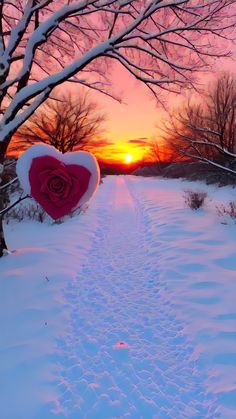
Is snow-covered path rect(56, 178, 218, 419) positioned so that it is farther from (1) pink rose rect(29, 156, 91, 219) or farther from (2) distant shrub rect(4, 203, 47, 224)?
(2) distant shrub rect(4, 203, 47, 224)

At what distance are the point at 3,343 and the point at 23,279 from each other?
1.86 meters

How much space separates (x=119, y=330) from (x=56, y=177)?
3.20 metres

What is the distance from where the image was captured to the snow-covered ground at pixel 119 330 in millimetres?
2779

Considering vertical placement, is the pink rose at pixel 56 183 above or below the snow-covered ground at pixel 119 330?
above

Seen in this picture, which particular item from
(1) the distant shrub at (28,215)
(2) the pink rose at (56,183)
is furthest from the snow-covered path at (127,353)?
(1) the distant shrub at (28,215)

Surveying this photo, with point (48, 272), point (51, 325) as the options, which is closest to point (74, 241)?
point (48, 272)

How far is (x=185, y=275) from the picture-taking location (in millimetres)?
5730

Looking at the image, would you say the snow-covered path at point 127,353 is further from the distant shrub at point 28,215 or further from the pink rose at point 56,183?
the distant shrub at point 28,215

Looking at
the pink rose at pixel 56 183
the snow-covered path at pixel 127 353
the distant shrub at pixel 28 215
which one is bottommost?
the snow-covered path at pixel 127 353

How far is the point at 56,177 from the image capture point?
3.86 feet

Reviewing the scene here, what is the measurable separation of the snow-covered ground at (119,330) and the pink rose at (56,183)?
217cm

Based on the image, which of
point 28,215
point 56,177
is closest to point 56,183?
point 56,177

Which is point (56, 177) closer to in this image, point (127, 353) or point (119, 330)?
point (127, 353)

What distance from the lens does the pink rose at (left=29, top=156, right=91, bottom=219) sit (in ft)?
3.83
